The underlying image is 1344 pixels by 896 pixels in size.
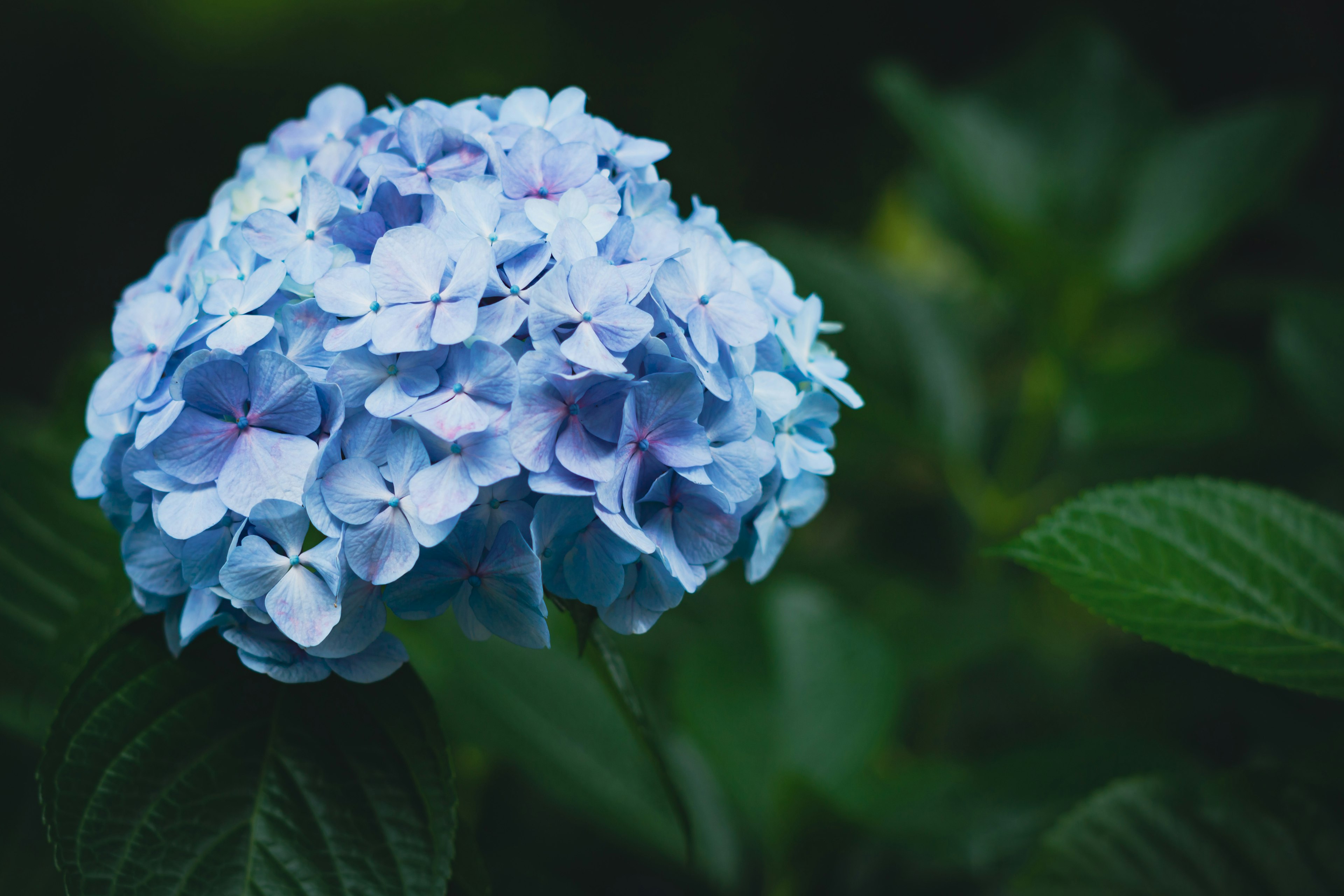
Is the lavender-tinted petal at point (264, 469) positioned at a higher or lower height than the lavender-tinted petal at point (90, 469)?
higher

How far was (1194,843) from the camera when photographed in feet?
2.29

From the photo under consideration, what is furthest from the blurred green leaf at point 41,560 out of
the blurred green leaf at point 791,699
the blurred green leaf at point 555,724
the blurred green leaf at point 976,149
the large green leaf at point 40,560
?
the blurred green leaf at point 976,149

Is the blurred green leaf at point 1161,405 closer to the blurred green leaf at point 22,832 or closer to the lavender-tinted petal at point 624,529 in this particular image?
the lavender-tinted petal at point 624,529

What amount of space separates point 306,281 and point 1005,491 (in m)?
1.00

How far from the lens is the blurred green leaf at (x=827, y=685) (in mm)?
925

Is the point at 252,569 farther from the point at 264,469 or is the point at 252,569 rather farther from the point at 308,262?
the point at 308,262

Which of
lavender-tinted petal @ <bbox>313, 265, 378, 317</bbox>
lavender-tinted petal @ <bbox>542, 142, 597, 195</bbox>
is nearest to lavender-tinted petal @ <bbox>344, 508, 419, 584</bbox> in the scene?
lavender-tinted petal @ <bbox>313, 265, 378, 317</bbox>

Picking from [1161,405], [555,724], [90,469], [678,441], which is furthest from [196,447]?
[1161,405]

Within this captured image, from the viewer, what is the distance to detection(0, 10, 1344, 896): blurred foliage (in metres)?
0.78

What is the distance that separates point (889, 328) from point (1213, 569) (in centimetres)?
61

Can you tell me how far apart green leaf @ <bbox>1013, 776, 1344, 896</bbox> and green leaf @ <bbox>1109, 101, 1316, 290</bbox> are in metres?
0.72

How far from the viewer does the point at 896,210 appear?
1936mm

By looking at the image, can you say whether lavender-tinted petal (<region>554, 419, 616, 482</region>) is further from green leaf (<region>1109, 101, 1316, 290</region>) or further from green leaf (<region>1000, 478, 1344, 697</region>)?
green leaf (<region>1109, 101, 1316, 290</region>)

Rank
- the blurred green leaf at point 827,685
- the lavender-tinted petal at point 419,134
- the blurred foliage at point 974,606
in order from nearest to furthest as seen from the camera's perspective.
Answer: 1. the lavender-tinted petal at point 419,134
2. the blurred foliage at point 974,606
3. the blurred green leaf at point 827,685
